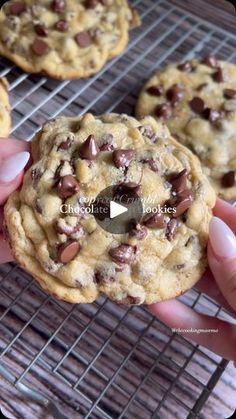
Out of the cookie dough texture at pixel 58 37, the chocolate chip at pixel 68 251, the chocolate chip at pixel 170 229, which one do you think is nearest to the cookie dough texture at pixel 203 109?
the cookie dough texture at pixel 58 37

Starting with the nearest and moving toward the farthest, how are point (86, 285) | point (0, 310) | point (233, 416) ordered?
1. point (86, 285)
2. point (233, 416)
3. point (0, 310)

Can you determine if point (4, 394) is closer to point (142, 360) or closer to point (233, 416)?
point (142, 360)

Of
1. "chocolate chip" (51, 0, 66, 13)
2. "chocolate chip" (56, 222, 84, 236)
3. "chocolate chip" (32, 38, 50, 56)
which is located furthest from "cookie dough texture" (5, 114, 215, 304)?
"chocolate chip" (51, 0, 66, 13)

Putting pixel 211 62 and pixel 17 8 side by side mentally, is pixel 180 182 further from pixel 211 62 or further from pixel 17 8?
pixel 17 8

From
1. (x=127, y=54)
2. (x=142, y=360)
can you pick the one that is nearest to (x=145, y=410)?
(x=142, y=360)

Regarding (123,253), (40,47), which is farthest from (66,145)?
(40,47)

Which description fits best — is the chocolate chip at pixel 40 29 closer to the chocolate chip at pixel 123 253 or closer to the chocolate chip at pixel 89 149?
the chocolate chip at pixel 89 149
